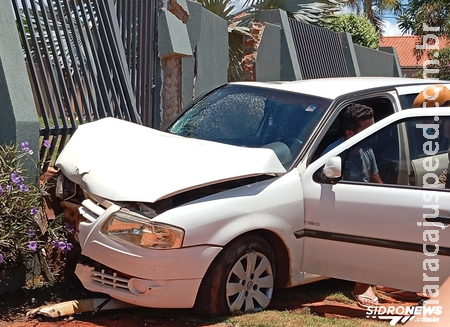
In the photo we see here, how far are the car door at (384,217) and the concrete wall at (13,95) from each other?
2.37 metres

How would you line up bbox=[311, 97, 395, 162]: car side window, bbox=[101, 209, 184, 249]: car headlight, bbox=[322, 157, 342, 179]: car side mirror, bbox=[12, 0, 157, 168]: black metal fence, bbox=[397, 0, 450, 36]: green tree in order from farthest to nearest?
bbox=[397, 0, 450, 36]: green tree
bbox=[12, 0, 157, 168]: black metal fence
bbox=[311, 97, 395, 162]: car side window
bbox=[322, 157, 342, 179]: car side mirror
bbox=[101, 209, 184, 249]: car headlight

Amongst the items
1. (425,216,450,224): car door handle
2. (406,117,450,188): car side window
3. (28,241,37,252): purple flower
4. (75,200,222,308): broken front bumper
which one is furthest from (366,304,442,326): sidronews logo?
(28,241,37,252): purple flower

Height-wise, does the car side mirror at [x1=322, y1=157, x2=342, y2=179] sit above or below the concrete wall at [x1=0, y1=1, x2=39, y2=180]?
below

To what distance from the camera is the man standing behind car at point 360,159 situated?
4.81 metres

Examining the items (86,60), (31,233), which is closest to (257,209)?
(31,233)

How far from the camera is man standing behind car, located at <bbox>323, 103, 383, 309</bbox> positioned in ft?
15.8

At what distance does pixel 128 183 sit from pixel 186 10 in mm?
5367

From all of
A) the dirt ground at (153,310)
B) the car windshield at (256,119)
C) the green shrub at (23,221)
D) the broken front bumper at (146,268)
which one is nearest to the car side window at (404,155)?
the car windshield at (256,119)

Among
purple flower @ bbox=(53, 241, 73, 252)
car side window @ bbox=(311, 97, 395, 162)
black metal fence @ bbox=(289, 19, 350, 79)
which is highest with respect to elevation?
black metal fence @ bbox=(289, 19, 350, 79)

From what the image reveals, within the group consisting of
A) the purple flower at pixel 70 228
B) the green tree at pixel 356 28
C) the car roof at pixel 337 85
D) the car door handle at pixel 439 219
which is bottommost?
the purple flower at pixel 70 228

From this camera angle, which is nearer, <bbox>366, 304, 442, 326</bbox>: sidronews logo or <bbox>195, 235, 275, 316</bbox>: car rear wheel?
<bbox>195, 235, 275, 316</bbox>: car rear wheel

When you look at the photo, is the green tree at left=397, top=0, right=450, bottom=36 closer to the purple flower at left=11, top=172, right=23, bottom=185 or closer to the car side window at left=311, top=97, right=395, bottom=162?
the car side window at left=311, top=97, right=395, bottom=162

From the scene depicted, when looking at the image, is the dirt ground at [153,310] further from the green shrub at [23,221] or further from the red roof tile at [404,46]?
the red roof tile at [404,46]

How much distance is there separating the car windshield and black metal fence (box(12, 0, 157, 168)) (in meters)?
1.26
